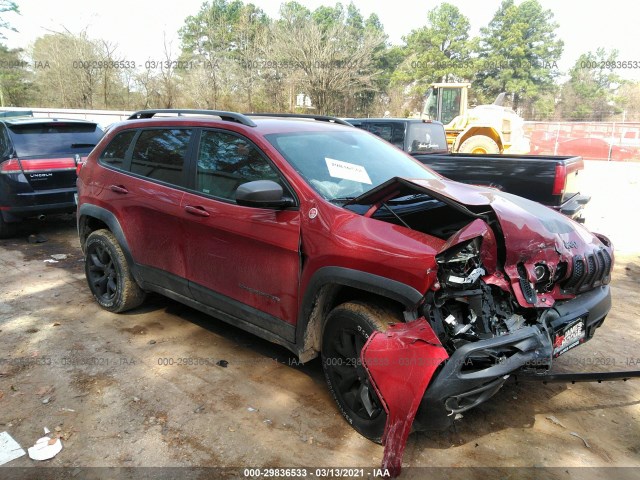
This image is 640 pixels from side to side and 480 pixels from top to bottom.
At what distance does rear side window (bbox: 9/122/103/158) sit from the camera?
7227mm

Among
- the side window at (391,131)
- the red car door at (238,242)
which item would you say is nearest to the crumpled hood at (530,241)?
the red car door at (238,242)

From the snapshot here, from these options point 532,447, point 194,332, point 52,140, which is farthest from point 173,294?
point 52,140

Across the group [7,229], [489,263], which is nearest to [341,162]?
[489,263]

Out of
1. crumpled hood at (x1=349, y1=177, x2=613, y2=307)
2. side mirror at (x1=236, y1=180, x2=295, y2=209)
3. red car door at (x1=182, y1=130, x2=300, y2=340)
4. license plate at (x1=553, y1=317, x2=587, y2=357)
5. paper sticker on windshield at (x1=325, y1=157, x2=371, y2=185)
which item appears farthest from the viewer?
paper sticker on windshield at (x1=325, y1=157, x2=371, y2=185)

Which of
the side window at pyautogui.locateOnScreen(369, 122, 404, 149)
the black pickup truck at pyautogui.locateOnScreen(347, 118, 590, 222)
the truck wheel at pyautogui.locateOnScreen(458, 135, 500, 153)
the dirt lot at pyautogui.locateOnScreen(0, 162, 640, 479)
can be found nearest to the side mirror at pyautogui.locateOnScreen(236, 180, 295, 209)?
the dirt lot at pyautogui.locateOnScreen(0, 162, 640, 479)

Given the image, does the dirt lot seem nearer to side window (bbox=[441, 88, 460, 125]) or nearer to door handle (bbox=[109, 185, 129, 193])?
door handle (bbox=[109, 185, 129, 193])

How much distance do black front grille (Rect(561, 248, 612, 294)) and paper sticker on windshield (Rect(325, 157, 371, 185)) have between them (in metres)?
1.41

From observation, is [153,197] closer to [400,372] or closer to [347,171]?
[347,171]

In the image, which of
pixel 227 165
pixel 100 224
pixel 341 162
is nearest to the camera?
pixel 341 162

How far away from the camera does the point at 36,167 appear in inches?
283

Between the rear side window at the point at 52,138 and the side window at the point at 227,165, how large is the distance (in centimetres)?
496

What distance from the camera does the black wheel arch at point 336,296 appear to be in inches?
Answer: 99.6

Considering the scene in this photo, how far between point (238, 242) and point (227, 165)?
2.05 feet

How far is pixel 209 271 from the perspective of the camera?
3.62 m
